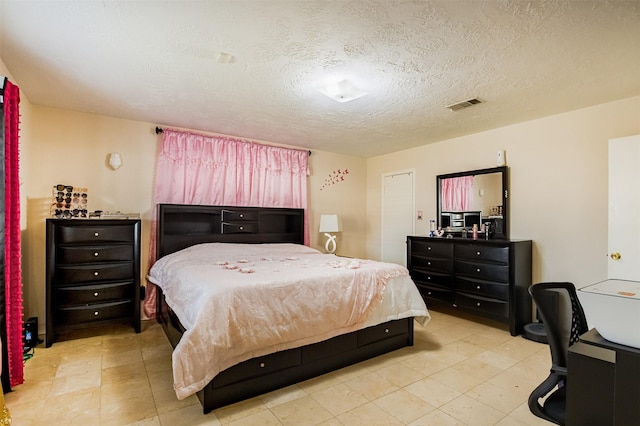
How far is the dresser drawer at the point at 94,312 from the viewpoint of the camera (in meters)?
2.97

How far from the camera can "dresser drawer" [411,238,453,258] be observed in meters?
3.96

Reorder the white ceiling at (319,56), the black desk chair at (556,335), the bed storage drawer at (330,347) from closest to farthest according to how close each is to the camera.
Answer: the black desk chair at (556,335) → the white ceiling at (319,56) → the bed storage drawer at (330,347)

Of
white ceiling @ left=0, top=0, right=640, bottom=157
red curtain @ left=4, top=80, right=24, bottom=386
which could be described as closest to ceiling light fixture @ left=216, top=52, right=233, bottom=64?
white ceiling @ left=0, top=0, right=640, bottom=157

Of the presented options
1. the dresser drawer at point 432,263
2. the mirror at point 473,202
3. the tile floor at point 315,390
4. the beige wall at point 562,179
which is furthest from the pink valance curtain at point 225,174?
the beige wall at point 562,179

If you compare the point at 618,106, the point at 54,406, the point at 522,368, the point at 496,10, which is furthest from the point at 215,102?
the point at 618,106

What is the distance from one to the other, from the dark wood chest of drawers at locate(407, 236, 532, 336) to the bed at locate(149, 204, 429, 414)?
114 centimetres

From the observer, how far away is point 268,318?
2.07m

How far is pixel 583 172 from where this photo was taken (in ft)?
10.4

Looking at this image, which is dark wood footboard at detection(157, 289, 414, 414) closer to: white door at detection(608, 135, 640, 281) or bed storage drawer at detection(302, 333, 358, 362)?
bed storage drawer at detection(302, 333, 358, 362)

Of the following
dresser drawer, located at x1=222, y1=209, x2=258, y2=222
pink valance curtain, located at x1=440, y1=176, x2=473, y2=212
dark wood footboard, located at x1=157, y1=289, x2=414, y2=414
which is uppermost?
pink valance curtain, located at x1=440, y1=176, x2=473, y2=212

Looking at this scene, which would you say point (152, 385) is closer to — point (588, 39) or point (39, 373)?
point (39, 373)

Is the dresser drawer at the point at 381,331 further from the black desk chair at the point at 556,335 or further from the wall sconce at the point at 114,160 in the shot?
the wall sconce at the point at 114,160

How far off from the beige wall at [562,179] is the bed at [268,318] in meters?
1.78

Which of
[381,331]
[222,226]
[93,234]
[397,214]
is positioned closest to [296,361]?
[381,331]
